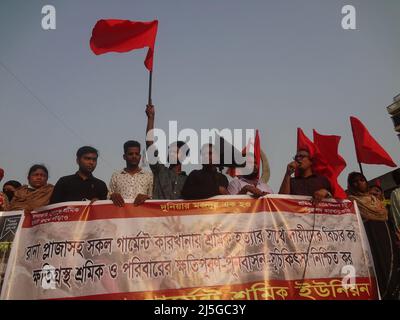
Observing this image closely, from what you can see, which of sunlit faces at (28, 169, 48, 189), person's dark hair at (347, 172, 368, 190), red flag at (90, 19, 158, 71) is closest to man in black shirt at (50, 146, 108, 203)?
sunlit faces at (28, 169, 48, 189)

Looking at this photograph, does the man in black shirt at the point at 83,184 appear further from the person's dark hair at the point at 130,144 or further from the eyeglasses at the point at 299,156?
the eyeglasses at the point at 299,156

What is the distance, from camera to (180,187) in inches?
196

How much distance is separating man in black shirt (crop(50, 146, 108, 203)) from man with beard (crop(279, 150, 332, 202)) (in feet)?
7.05

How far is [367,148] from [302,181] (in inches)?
96.7

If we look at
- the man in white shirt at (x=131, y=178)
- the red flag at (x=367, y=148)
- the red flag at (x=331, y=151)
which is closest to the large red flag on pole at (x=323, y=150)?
the red flag at (x=331, y=151)

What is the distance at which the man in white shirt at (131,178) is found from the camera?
15.7 ft

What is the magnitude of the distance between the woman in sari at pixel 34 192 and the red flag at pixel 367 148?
4.86m

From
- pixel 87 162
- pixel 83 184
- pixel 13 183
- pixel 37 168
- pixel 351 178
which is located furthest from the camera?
pixel 13 183

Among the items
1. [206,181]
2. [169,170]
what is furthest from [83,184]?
[206,181]

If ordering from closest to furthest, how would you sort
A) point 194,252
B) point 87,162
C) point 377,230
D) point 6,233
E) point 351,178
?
point 194,252 < point 6,233 < point 87,162 < point 377,230 < point 351,178

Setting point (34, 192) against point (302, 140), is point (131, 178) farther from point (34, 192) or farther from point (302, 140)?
point (302, 140)
